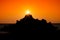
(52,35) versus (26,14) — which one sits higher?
(26,14)

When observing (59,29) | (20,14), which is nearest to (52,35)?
(59,29)

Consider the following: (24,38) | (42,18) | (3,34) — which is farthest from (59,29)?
(3,34)

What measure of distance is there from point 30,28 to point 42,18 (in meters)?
0.29

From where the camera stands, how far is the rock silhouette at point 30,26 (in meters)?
2.69

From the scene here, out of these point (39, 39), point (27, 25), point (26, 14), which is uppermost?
point (26, 14)

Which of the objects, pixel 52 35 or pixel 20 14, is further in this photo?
pixel 20 14

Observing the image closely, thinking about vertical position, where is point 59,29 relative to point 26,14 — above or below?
below

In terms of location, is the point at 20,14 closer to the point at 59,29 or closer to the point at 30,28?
the point at 30,28

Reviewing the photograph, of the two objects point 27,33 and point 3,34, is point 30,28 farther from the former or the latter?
point 3,34

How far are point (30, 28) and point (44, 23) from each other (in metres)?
0.21

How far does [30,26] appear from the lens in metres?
2.72

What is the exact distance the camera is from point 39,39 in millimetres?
2656

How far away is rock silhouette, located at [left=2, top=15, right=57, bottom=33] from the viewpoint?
2.69 metres

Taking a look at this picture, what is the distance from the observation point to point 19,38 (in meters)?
2.64
